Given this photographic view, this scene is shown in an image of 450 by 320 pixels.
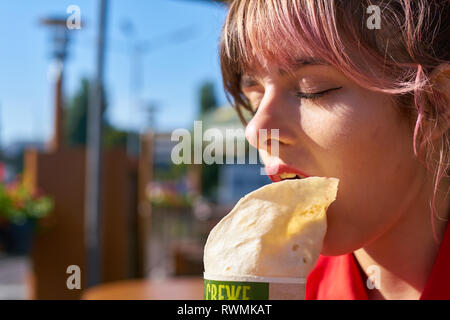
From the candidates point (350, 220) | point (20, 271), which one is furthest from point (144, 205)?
point (350, 220)

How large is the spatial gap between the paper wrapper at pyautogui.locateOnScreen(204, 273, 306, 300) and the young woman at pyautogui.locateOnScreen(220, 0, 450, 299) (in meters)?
0.27

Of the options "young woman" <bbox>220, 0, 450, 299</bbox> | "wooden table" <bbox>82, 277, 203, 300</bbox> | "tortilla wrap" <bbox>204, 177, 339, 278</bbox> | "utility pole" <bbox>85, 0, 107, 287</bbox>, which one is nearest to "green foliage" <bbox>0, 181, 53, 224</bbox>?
"utility pole" <bbox>85, 0, 107, 287</bbox>

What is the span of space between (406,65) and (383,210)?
34 cm

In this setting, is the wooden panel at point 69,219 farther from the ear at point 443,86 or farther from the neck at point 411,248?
the ear at point 443,86

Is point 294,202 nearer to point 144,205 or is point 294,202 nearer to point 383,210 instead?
point 383,210

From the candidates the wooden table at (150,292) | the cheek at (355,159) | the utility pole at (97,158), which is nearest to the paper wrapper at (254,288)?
the cheek at (355,159)

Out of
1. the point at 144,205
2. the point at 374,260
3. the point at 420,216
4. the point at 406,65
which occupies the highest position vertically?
the point at 406,65

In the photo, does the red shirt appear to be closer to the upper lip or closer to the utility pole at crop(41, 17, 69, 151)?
the upper lip

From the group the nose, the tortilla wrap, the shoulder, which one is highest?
the nose

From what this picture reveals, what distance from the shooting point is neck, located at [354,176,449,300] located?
128cm

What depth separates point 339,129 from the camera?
3.61ft

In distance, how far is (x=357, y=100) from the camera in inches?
43.8

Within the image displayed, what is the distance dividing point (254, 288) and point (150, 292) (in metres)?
2.47
